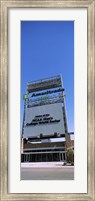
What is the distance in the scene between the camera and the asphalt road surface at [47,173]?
251cm

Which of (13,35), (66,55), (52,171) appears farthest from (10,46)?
(52,171)

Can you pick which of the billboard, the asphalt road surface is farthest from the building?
the asphalt road surface

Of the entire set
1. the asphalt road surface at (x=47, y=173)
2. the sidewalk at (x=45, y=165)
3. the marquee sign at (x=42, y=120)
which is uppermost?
the marquee sign at (x=42, y=120)

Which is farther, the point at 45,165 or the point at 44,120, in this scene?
the point at 44,120

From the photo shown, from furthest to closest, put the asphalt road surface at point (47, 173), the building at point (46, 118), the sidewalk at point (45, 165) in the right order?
the building at point (46, 118), the sidewalk at point (45, 165), the asphalt road surface at point (47, 173)

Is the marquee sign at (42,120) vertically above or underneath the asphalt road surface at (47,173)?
above

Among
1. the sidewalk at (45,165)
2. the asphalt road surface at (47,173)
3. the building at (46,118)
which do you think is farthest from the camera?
the building at (46,118)

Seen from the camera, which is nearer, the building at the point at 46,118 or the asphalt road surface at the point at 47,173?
the asphalt road surface at the point at 47,173

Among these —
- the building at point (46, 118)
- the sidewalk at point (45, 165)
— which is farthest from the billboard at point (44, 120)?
the sidewalk at point (45, 165)

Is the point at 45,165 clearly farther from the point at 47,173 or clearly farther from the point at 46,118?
the point at 46,118

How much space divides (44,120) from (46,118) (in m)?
0.06

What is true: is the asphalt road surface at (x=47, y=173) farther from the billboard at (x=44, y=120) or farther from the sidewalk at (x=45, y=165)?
the billboard at (x=44, y=120)

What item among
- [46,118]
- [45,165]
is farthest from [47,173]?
[46,118]

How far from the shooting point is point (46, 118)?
2.88 m
